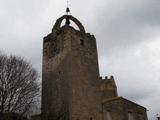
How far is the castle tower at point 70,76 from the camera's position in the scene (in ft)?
92.4

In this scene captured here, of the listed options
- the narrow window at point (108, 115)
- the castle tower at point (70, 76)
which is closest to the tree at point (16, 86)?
the castle tower at point (70, 76)

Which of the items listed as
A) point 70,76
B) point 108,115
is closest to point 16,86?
point 70,76

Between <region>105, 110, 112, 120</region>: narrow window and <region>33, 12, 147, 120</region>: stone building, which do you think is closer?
<region>33, 12, 147, 120</region>: stone building

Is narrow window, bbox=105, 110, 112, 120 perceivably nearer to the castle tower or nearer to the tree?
the castle tower

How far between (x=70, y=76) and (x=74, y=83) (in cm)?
77

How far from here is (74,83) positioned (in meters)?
28.6

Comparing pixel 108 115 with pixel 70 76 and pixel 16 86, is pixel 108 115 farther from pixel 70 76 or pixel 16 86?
pixel 16 86

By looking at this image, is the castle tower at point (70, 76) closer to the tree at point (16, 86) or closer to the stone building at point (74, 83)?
the stone building at point (74, 83)

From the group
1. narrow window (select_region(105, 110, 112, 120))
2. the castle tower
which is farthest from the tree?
narrow window (select_region(105, 110, 112, 120))

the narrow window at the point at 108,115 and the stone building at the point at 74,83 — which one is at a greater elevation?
the stone building at the point at 74,83

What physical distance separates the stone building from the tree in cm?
202

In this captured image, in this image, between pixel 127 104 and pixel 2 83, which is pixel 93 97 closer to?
pixel 127 104

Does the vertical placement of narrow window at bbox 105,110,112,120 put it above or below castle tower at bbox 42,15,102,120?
below

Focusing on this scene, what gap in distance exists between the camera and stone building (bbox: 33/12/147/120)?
28266 mm
